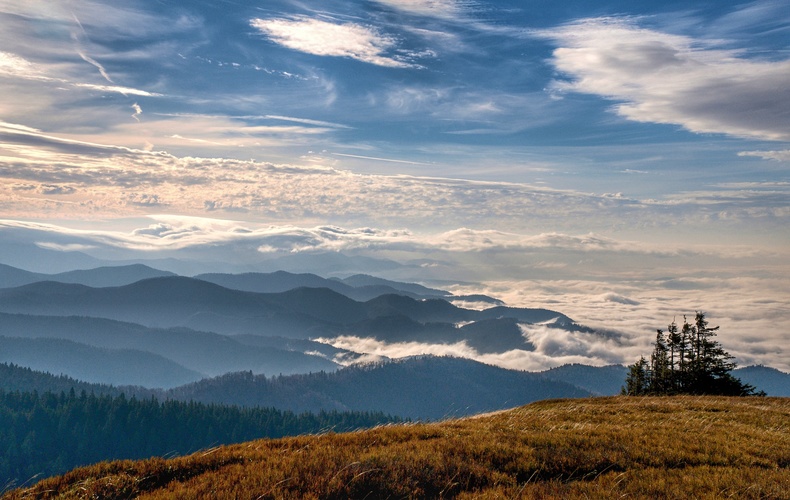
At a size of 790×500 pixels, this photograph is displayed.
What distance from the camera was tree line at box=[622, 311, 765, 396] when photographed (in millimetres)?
62250

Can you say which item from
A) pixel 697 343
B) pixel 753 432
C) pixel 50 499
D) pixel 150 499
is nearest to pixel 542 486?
pixel 150 499

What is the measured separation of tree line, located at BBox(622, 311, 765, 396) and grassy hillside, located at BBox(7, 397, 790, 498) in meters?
52.0

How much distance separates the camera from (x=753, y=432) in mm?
18984

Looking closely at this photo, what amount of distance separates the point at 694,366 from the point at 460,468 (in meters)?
68.3

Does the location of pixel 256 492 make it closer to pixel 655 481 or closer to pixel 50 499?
pixel 50 499

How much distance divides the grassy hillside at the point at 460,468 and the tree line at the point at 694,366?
171 feet

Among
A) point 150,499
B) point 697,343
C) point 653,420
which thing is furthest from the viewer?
point 697,343

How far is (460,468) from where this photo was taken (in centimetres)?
1219

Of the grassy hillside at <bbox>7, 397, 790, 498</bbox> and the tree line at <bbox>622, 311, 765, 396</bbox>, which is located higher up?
the grassy hillside at <bbox>7, 397, 790, 498</bbox>

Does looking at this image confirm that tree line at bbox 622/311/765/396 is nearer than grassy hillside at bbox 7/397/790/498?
No

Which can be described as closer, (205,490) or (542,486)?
(205,490)

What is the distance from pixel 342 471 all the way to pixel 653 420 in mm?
17240

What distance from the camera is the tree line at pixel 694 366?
62.2 metres

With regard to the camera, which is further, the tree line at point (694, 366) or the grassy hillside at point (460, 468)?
the tree line at point (694, 366)
